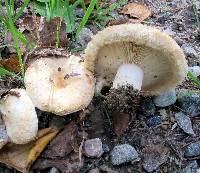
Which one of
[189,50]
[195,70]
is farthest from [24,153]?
[189,50]

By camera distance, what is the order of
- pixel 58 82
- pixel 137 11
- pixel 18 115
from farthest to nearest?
pixel 137 11, pixel 58 82, pixel 18 115

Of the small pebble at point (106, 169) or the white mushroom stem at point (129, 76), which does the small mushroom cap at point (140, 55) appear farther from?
the small pebble at point (106, 169)

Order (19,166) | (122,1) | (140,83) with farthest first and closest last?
1. (122,1)
2. (140,83)
3. (19,166)

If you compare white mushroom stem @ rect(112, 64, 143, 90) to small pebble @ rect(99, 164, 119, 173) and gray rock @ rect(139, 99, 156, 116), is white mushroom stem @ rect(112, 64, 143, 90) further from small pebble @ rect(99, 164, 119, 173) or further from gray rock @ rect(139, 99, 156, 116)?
small pebble @ rect(99, 164, 119, 173)

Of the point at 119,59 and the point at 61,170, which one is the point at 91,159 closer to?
the point at 61,170

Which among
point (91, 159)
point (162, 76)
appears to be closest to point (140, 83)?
point (162, 76)

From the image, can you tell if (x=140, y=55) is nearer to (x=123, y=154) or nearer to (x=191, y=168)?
(x=123, y=154)
